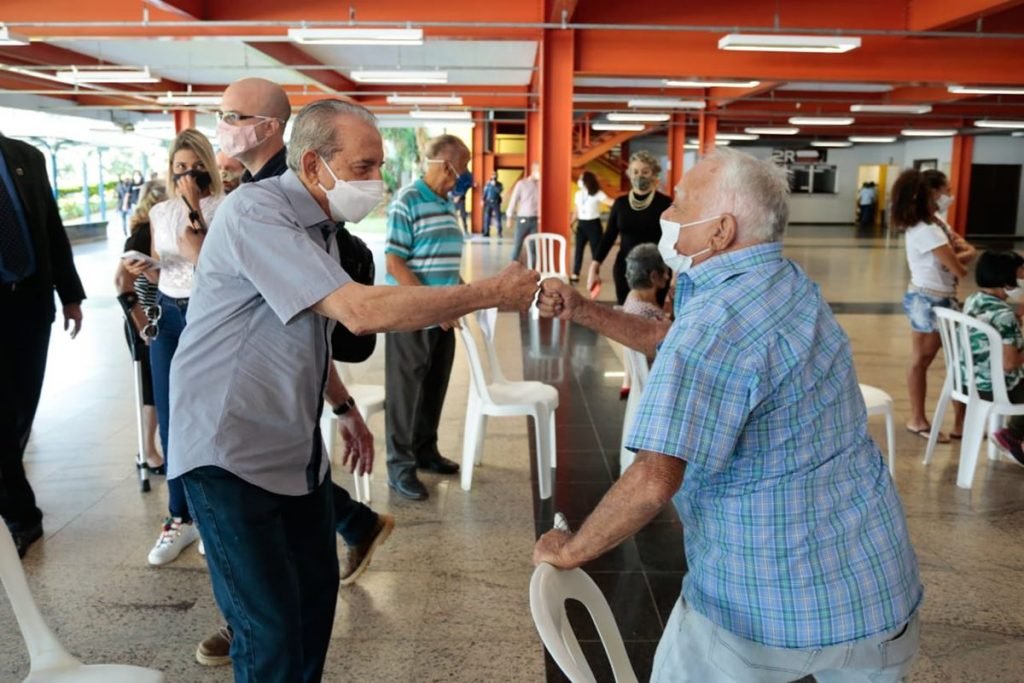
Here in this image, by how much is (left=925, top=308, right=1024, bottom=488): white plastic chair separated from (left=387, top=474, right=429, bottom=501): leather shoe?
243 centimetres

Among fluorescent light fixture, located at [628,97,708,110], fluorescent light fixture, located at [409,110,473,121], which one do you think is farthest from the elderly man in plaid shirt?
fluorescent light fixture, located at [409,110,473,121]

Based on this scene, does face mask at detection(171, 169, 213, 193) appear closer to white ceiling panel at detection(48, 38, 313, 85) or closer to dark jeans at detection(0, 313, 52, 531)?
dark jeans at detection(0, 313, 52, 531)

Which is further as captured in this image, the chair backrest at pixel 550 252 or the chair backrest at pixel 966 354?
the chair backrest at pixel 550 252

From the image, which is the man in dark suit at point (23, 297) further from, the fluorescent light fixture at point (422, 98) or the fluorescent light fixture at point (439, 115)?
the fluorescent light fixture at point (439, 115)

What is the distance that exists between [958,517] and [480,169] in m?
20.0

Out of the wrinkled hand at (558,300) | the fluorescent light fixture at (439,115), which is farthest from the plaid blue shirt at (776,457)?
the fluorescent light fixture at (439,115)

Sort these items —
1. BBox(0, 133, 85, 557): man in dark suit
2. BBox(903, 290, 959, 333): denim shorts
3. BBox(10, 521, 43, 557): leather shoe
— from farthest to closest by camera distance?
1. BBox(903, 290, 959, 333): denim shorts
2. BBox(10, 521, 43, 557): leather shoe
3. BBox(0, 133, 85, 557): man in dark suit

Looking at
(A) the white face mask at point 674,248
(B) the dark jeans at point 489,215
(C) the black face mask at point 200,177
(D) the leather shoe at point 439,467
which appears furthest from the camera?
(B) the dark jeans at point 489,215

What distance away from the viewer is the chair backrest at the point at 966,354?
376 centimetres

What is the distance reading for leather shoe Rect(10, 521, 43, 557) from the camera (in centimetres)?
315

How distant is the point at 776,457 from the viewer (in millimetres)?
1342

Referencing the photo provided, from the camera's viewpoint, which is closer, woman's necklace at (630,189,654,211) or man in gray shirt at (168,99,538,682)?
man in gray shirt at (168,99,538,682)

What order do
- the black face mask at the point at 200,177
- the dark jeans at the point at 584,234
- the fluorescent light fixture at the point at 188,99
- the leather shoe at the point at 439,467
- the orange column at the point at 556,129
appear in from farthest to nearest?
the fluorescent light fixture at the point at 188,99
the dark jeans at the point at 584,234
the orange column at the point at 556,129
the leather shoe at the point at 439,467
the black face mask at the point at 200,177

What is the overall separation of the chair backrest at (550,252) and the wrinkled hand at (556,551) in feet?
24.6
